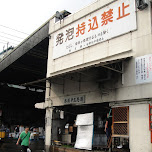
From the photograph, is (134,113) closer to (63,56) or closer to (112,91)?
(112,91)

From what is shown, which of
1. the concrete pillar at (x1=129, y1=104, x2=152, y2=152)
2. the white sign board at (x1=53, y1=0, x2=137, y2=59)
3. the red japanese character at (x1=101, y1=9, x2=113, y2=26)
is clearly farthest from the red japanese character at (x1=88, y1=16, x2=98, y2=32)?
the concrete pillar at (x1=129, y1=104, x2=152, y2=152)

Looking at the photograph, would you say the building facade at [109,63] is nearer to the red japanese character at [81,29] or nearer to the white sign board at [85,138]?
the red japanese character at [81,29]

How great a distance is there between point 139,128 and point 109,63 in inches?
135

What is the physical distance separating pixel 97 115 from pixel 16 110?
22158 millimetres

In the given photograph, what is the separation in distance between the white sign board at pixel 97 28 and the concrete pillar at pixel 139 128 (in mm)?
4180

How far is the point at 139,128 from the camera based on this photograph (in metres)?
10.3

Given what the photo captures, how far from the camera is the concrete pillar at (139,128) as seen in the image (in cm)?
995

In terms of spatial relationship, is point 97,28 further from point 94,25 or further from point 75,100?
point 75,100

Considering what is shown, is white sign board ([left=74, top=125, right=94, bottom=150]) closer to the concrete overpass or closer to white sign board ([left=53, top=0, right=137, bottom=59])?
white sign board ([left=53, top=0, right=137, bottom=59])

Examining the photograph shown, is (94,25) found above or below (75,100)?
above

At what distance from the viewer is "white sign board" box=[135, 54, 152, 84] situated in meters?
10.3

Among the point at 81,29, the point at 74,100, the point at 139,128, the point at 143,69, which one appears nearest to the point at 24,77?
the point at 74,100

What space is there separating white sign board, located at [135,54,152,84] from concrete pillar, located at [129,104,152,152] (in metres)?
1.27

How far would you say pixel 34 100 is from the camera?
35.9 metres
